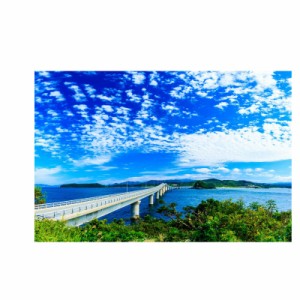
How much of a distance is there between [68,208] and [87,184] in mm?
568

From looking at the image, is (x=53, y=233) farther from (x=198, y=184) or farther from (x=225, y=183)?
(x=225, y=183)

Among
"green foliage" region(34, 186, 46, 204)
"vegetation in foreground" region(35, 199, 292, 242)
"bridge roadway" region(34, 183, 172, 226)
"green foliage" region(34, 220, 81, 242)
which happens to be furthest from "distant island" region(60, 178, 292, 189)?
"green foliage" region(34, 220, 81, 242)

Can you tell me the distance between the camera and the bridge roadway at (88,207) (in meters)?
5.16

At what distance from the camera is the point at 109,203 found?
21.9ft

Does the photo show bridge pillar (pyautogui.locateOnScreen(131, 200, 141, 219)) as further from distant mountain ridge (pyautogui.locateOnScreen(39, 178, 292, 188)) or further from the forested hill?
the forested hill

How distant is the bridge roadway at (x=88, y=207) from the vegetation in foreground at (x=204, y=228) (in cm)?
29

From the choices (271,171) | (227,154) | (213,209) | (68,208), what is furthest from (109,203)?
(271,171)

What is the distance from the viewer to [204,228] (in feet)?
16.3

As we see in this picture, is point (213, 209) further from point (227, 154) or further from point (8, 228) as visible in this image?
point (8, 228)

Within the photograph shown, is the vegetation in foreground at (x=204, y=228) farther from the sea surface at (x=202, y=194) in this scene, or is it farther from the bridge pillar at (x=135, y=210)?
the bridge pillar at (x=135, y=210)

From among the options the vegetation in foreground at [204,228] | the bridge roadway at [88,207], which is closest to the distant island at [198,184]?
the bridge roadway at [88,207]

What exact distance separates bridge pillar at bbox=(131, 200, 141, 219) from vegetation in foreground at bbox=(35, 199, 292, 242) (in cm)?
54

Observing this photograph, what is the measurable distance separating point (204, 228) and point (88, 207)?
221 cm

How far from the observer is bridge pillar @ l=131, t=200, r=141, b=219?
6011mm
